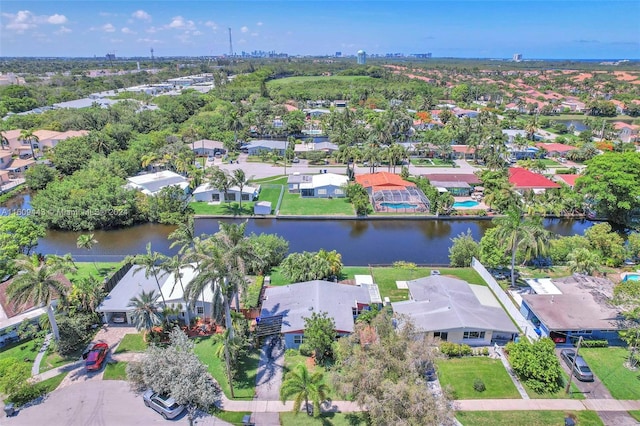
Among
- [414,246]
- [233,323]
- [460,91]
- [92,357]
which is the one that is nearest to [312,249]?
[414,246]

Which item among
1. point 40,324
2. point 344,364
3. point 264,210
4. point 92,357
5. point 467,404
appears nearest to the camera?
point 344,364

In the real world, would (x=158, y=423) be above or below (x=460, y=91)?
below

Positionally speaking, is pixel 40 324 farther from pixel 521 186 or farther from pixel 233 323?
pixel 521 186

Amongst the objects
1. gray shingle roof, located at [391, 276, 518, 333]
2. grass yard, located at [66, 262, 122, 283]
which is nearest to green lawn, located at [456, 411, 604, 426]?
gray shingle roof, located at [391, 276, 518, 333]

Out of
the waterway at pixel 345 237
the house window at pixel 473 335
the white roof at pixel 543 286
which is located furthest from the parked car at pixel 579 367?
the waterway at pixel 345 237

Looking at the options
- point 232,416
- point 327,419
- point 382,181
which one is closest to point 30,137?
point 382,181

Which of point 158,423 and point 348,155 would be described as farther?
point 348,155

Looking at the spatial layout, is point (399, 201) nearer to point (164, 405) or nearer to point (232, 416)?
point (232, 416)

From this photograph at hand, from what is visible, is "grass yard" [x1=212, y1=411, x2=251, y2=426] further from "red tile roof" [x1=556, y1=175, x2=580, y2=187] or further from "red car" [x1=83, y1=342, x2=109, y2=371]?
"red tile roof" [x1=556, y1=175, x2=580, y2=187]
